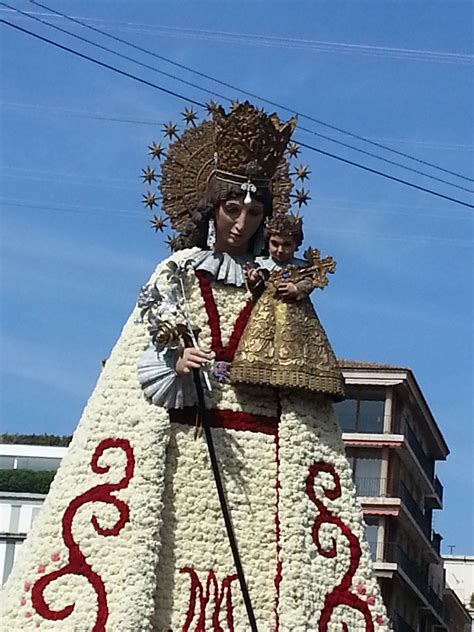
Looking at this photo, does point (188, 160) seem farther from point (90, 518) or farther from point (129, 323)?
point (90, 518)

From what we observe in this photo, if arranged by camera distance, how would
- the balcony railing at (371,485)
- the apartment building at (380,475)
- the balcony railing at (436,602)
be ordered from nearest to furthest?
the apartment building at (380,475), the balcony railing at (371,485), the balcony railing at (436,602)

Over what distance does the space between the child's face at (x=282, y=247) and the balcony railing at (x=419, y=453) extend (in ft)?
70.5

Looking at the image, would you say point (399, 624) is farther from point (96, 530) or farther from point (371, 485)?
point (96, 530)

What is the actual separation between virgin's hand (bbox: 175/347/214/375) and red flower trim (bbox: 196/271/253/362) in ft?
1.83

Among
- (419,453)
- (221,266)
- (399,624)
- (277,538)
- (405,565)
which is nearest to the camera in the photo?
(277,538)

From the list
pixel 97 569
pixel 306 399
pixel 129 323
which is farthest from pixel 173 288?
pixel 97 569

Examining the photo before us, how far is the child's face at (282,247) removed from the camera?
531 inches

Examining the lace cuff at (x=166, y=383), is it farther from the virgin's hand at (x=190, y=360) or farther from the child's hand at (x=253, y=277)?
the child's hand at (x=253, y=277)

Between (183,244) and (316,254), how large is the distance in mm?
1261

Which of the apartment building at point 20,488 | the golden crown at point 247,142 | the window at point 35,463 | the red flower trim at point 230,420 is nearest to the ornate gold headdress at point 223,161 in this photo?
the golden crown at point 247,142

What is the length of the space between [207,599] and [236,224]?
3.20 metres

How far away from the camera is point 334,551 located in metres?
12.9

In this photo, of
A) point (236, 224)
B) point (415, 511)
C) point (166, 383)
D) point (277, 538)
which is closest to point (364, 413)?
point (415, 511)

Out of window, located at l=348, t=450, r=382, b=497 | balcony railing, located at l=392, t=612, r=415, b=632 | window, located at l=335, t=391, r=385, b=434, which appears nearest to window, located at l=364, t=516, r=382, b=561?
window, located at l=348, t=450, r=382, b=497
